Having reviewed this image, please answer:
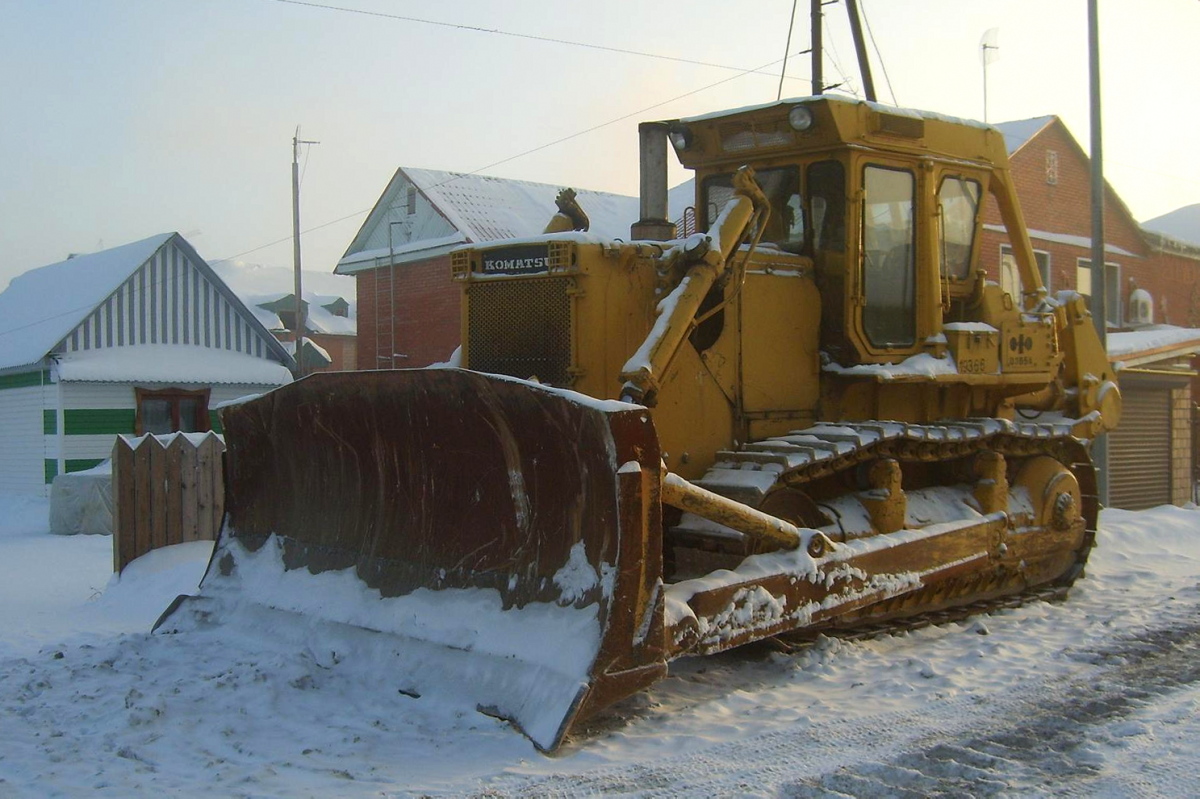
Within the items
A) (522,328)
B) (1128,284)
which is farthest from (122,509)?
(1128,284)

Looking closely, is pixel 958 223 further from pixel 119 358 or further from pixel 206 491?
pixel 119 358

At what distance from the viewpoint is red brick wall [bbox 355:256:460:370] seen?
24062 mm

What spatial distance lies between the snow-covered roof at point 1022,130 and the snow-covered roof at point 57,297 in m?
17.4

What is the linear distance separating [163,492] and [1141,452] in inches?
570

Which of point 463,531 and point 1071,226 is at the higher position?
point 1071,226

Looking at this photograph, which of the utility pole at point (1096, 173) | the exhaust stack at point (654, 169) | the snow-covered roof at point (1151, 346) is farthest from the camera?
the snow-covered roof at point (1151, 346)

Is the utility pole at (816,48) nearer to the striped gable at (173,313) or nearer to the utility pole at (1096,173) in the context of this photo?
the utility pole at (1096,173)

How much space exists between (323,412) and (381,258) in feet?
63.8

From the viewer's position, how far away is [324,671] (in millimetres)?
5707

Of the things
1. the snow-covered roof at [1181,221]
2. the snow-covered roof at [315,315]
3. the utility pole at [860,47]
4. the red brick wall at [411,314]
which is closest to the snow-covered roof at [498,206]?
the red brick wall at [411,314]

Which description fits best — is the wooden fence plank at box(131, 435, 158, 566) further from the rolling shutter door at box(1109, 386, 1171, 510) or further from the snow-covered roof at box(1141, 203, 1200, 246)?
the snow-covered roof at box(1141, 203, 1200, 246)

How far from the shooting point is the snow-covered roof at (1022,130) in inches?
913

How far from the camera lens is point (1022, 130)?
24047mm

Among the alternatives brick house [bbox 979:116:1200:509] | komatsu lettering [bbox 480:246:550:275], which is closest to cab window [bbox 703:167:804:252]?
komatsu lettering [bbox 480:246:550:275]
